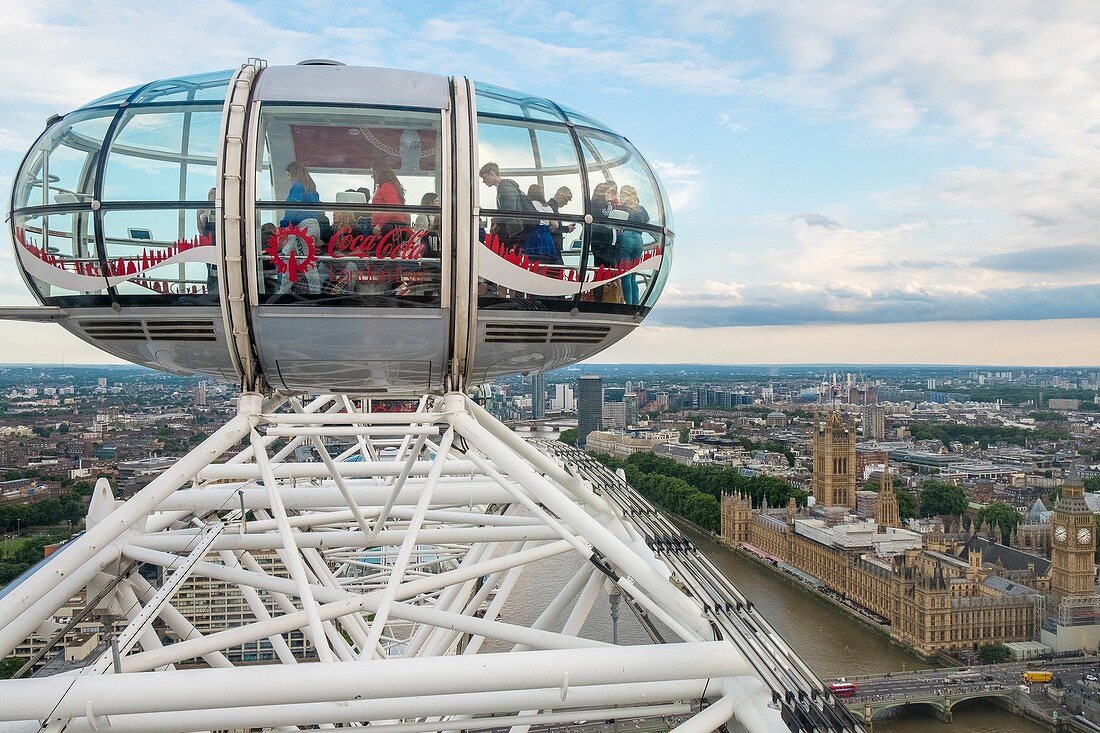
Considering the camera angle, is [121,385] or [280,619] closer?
[280,619]

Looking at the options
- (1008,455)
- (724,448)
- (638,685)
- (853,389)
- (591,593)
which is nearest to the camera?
(638,685)

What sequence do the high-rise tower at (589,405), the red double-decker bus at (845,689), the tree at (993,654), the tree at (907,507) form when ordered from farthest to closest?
the high-rise tower at (589,405), the tree at (907,507), the tree at (993,654), the red double-decker bus at (845,689)

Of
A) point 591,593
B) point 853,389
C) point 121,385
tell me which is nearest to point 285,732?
point 591,593

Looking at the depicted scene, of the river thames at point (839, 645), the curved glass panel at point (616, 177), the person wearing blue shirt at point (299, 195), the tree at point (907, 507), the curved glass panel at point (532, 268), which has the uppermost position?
the curved glass panel at point (616, 177)

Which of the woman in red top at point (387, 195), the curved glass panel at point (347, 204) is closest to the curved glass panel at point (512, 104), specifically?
the curved glass panel at point (347, 204)

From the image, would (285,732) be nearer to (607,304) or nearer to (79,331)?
(79,331)

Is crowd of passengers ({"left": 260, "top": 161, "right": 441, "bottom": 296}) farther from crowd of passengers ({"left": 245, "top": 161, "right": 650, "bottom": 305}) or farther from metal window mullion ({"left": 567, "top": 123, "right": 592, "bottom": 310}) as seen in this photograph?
metal window mullion ({"left": 567, "top": 123, "right": 592, "bottom": 310})

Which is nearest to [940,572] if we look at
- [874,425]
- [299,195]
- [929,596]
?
[929,596]

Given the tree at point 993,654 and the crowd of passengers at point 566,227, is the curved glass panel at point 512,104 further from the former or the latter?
the tree at point 993,654
